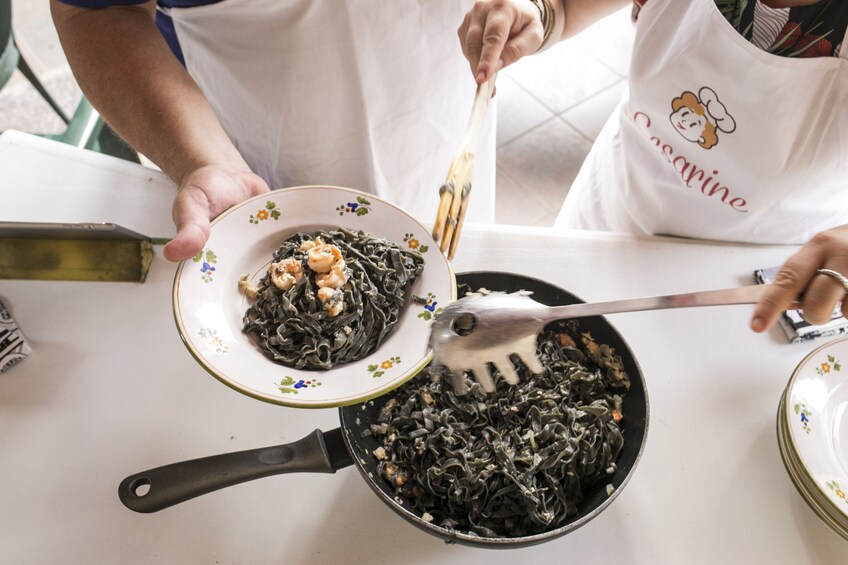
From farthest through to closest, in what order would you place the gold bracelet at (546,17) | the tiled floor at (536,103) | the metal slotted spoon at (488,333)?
1. the tiled floor at (536,103)
2. the gold bracelet at (546,17)
3. the metal slotted spoon at (488,333)

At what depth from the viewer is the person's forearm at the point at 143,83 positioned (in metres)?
1.15

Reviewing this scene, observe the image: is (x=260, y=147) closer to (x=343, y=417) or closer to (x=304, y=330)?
(x=304, y=330)

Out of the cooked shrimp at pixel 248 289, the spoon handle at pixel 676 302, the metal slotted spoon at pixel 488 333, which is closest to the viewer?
the spoon handle at pixel 676 302

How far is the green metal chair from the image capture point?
175 centimetres

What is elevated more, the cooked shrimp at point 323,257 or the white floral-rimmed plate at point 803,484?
the cooked shrimp at point 323,257

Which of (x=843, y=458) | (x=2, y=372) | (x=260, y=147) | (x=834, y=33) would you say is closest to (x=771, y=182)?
(x=834, y=33)

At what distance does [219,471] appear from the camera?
822 millimetres

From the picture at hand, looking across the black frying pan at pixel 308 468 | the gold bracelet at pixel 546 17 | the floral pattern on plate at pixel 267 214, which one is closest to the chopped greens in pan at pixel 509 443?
the black frying pan at pixel 308 468

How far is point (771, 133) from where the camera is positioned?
1.06 meters

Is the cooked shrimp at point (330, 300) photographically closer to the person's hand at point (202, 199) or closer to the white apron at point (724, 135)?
the person's hand at point (202, 199)

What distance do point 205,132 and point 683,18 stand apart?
92 centimetres

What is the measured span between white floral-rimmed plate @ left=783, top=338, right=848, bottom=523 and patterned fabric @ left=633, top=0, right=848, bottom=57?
1.62 feet

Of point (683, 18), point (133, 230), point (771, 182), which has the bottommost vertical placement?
point (133, 230)

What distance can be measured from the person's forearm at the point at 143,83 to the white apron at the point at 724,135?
84 cm
